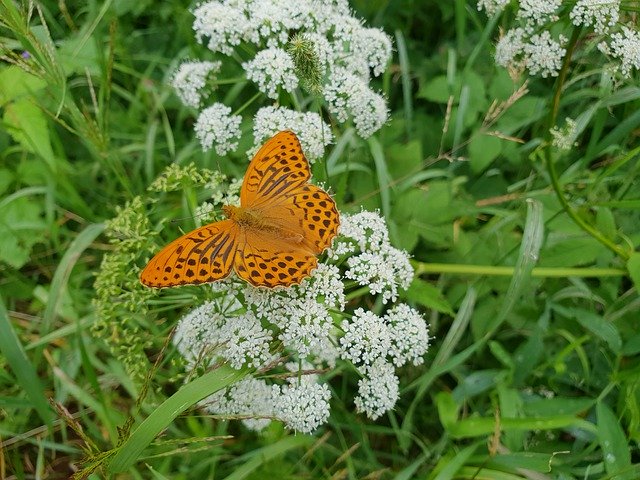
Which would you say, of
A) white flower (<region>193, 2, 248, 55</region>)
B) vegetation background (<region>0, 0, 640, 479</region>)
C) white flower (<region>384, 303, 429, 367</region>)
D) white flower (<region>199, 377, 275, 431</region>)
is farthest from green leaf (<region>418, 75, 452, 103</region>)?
white flower (<region>199, 377, 275, 431</region>)

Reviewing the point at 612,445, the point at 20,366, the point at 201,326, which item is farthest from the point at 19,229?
the point at 612,445

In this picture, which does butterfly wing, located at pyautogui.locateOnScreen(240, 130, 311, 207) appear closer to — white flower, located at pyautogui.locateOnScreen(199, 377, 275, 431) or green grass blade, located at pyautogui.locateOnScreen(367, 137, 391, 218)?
white flower, located at pyautogui.locateOnScreen(199, 377, 275, 431)

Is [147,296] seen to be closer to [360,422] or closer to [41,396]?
[41,396]

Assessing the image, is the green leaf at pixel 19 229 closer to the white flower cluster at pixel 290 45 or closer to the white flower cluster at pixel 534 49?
the white flower cluster at pixel 290 45

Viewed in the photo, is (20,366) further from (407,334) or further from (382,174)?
(382,174)

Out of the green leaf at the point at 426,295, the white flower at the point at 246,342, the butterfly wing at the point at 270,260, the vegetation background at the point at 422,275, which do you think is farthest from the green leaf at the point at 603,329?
the white flower at the point at 246,342

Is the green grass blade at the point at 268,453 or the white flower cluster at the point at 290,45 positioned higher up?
the white flower cluster at the point at 290,45
